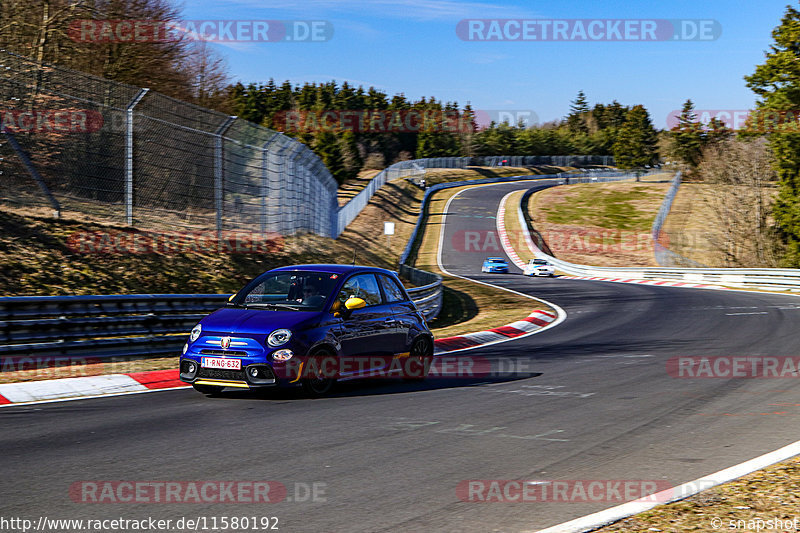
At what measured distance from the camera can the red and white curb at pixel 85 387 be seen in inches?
359

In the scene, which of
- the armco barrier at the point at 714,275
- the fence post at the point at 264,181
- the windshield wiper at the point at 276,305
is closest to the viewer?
the windshield wiper at the point at 276,305

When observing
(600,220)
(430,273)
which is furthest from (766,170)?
(430,273)

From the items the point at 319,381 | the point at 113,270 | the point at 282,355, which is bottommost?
the point at 319,381

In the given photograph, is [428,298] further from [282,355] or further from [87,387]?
[282,355]

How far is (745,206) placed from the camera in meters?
56.2

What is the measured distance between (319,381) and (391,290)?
2118 millimetres

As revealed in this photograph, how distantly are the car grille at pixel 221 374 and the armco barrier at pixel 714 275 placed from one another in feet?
100

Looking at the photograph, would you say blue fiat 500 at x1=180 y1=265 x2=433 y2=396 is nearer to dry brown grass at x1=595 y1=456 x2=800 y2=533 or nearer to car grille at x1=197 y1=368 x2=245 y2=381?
car grille at x1=197 y1=368 x2=245 y2=381

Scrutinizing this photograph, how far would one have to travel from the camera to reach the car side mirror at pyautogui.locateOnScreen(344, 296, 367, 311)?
975 cm

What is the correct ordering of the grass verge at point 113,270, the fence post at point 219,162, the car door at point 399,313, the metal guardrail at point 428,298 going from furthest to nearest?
the metal guardrail at point 428,298
the fence post at point 219,162
the grass verge at point 113,270
the car door at point 399,313

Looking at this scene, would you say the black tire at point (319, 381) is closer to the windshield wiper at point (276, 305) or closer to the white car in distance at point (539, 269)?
the windshield wiper at point (276, 305)

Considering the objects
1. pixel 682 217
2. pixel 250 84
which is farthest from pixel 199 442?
pixel 250 84

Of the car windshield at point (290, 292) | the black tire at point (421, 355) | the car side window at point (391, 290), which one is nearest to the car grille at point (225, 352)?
the car windshield at point (290, 292)

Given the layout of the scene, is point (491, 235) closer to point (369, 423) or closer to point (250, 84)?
point (369, 423)
